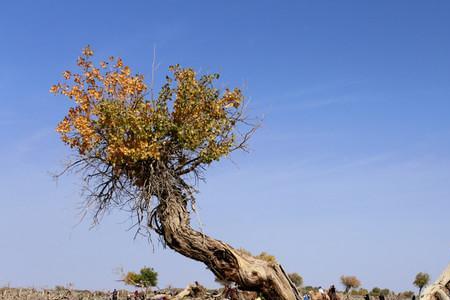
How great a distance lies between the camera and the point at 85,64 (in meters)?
21.5

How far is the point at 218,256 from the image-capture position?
20.1 metres

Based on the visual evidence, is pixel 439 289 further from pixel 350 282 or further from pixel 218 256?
pixel 350 282

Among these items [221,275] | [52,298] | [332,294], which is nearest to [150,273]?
[52,298]

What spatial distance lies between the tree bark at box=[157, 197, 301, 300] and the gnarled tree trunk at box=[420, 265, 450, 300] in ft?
18.4

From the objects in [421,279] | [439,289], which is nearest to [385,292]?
[421,279]

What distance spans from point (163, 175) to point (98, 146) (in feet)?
7.36

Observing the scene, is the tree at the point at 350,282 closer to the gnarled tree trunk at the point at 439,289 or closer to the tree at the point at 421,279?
the tree at the point at 421,279

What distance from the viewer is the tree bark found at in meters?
20.0

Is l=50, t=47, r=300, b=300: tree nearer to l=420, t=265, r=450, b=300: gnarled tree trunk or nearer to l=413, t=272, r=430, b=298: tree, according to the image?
l=420, t=265, r=450, b=300: gnarled tree trunk

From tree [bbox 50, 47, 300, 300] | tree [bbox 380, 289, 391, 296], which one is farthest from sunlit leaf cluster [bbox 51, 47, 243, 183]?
tree [bbox 380, 289, 391, 296]

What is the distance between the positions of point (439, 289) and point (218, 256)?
8408 millimetres

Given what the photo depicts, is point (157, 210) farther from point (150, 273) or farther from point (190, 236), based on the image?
point (150, 273)

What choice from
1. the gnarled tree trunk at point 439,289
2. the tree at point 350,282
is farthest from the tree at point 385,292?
the gnarled tree trunk at point 439,289

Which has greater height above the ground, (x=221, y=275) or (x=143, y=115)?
(x=143, y=115)
